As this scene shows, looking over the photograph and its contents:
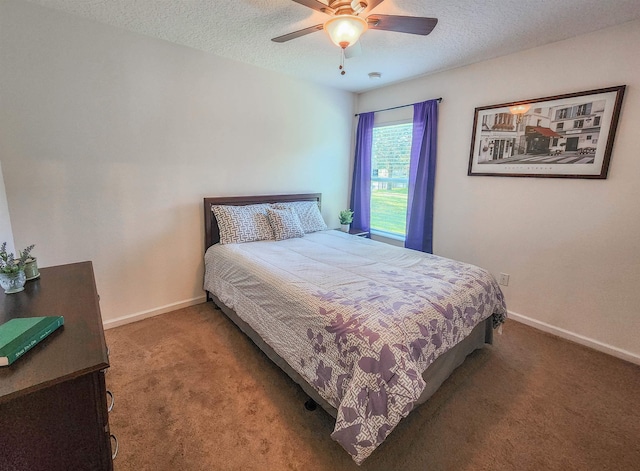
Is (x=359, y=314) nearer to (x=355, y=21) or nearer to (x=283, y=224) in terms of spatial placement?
(x=355, y=21)

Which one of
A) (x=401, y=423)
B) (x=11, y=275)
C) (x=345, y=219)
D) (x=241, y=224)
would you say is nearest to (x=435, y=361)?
(x=401, y=423)

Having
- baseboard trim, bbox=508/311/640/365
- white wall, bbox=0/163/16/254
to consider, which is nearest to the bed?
baseboard trim, bbox=508/311/640/365

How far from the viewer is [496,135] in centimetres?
279

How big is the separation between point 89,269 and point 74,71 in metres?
1.59

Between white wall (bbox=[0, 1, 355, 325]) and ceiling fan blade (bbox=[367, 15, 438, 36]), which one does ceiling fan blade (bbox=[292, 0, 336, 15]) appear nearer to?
ceiling fan blade (bbox=[367, 15, 438, 36])

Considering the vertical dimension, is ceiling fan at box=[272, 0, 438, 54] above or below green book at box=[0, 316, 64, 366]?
above

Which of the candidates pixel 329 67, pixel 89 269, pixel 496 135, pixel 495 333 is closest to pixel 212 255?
pixel 89 269

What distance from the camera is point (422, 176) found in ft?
11.0

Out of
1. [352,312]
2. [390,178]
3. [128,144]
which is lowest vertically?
[352,312]

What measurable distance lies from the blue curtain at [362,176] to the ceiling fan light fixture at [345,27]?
231 centimetres

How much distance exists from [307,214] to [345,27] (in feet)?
6.78

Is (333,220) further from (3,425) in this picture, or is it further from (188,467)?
(3,425)

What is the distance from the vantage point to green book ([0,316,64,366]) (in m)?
0.86

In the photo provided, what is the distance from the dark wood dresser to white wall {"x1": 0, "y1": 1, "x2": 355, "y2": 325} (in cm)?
168
